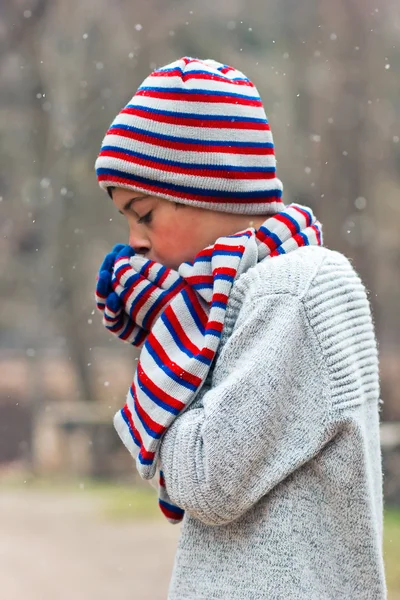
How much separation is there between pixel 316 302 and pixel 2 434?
7089mm

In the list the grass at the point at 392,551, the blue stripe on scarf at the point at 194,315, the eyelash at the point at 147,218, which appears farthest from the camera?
the grass at the point at 392,551

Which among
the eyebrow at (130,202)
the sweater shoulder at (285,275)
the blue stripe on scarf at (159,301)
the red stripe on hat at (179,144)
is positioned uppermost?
the red stripe on hat at (179,144)

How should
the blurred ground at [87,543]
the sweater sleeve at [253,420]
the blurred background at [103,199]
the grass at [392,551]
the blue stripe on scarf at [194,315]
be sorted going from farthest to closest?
1. the blurred background at [103,199]
2. the blurred ground at [87,543]
3. the grass at [392,551]
4. the blue stripe on scarf at [194,315]
5. the sweater sleeve at [253,420]

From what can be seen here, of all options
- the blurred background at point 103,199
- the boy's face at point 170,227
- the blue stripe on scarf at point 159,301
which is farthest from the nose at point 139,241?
the blurred background at point 103,199

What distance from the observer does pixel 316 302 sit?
1280 mm

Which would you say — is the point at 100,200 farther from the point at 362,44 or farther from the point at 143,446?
the point at 143,446

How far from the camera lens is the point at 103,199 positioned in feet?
22.1

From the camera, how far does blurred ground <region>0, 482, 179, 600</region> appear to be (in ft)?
15.6

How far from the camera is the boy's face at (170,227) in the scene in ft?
4.60

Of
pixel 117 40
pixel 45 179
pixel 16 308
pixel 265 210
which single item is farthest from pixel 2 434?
pixel 265 210

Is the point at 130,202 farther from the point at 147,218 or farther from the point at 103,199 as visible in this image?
the point at 103,199

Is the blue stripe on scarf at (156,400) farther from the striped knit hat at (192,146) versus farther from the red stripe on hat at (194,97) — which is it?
the red stripe on hat at (194,97)

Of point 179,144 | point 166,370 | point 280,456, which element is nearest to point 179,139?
point 179,144

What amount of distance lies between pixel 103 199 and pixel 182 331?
5531 millimetres
